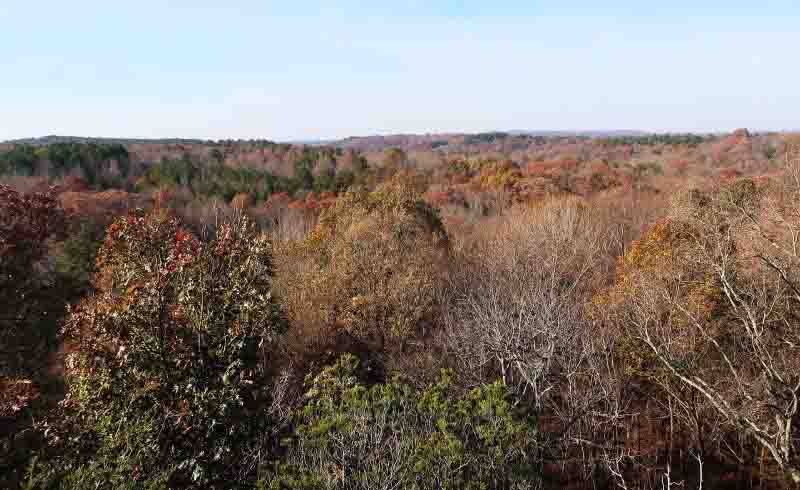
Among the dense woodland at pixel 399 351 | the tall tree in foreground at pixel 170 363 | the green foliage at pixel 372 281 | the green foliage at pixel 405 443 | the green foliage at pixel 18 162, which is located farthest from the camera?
the green foliage at pixel 18 162

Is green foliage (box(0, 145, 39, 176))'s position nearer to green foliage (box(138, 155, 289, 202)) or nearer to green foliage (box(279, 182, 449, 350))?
green foliage (box(138, 155, 289, 202))

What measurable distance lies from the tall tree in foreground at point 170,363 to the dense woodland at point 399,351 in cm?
3

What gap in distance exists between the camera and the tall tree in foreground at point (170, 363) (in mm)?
7215

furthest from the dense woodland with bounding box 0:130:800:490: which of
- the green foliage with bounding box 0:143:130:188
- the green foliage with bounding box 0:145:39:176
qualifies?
the green foliage with bounding box 0:145:39:176

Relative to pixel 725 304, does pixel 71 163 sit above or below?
above

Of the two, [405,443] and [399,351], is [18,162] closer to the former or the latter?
[399,351]

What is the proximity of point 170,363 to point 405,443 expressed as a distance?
12.0 ft

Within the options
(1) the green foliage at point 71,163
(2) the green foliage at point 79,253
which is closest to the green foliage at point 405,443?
(2) the green foliage at point 79,253

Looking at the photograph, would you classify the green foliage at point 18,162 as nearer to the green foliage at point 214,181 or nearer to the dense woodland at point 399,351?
the green foliage at point 214,181

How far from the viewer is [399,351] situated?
50.9 feet

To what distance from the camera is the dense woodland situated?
7.73 m

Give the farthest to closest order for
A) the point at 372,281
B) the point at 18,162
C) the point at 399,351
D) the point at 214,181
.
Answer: the point at 18,162 < the point at 214,181 < the point at 372,281 < the point at 399,351

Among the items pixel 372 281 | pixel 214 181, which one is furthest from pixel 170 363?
pixel 214 181

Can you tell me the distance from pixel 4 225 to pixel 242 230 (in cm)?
660
